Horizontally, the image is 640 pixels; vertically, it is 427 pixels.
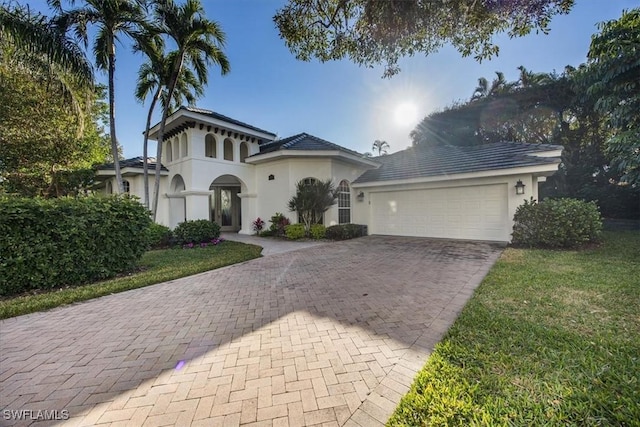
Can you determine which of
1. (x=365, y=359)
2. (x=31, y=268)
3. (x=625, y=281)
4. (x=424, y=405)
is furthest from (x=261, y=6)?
(x=625, y=281)

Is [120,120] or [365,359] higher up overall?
[120,120]

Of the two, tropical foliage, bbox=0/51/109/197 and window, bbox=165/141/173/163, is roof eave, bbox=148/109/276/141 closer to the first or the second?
window, bbox=165/141/173/163

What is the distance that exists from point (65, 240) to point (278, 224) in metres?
8.11

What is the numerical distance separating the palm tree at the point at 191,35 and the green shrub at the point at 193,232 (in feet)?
18.3

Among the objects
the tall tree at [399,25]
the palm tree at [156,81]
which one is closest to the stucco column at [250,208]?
the palm tree at [156,81]

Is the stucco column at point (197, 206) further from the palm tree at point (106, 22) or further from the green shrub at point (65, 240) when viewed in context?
the green shrub at point (65, 240)

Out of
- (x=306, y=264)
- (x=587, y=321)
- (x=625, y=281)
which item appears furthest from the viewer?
(x=306, y=264)

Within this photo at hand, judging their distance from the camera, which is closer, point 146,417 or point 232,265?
point 146,417

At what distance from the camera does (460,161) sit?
11.4 metres

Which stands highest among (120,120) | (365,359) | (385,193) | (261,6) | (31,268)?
(261,6)

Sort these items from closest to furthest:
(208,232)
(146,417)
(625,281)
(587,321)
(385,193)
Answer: (146,417) → (587,321) → (625,281) → (208,232) → (385,193)

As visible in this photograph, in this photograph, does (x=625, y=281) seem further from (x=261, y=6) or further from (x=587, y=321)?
(x=261, y=6)

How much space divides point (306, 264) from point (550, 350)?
5083 mm

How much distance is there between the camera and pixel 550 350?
8.79 ft
